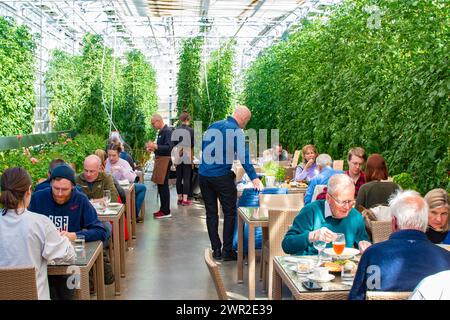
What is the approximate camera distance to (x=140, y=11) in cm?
1258

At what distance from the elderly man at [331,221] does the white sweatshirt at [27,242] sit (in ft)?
4.77

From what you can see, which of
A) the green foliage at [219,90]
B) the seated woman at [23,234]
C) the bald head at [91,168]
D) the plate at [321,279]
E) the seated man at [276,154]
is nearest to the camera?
the plate at [321,279]

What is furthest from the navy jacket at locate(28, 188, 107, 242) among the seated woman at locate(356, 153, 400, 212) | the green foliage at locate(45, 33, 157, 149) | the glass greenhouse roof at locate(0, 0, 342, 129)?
the green foliage at locate(45, 33, 157, 149)

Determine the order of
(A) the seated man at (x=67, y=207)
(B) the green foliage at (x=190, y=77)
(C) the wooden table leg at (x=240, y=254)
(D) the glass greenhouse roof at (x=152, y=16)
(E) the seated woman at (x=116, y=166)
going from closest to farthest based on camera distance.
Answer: (A) the seated man at (x=67, y=207) → (C) the wooden table leg at (x=240, y=254) → (E) the seated woman at (x=116, y=166) → (D) the glass greenhouse roof at (x=152, y=16) → (B) the green foliage at (x=190, y=77)

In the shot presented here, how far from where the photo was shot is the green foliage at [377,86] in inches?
209

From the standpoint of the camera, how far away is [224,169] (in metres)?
6.70

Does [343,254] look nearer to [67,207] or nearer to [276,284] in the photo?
[276,284]

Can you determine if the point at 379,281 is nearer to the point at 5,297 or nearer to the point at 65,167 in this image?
the point at 5,297

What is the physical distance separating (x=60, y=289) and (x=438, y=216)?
8.09 ft

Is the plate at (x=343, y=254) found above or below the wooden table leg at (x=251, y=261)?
above

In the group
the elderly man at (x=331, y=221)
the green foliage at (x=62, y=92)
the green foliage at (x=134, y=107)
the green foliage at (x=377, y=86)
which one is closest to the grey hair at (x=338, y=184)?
the elderly man at (x=331, y=221)

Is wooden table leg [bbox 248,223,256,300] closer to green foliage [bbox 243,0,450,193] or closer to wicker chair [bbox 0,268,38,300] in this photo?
green foliage [bbox 243,0,450,193]

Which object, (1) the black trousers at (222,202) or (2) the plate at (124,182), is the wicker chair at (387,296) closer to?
(1) the black trousers at (222,202)

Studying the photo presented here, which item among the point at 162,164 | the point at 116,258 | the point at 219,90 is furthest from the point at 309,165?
the point at 219,90
